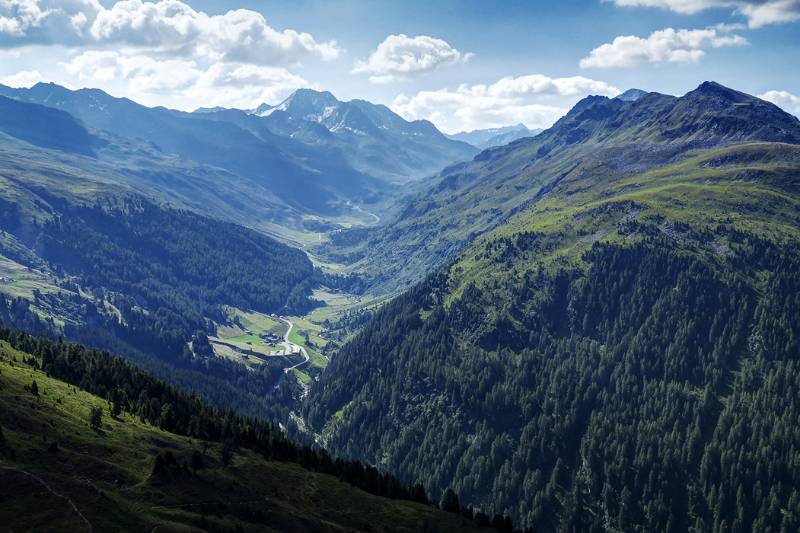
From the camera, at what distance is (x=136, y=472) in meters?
121

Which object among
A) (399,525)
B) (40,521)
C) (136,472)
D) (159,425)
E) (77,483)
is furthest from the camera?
(159,425)

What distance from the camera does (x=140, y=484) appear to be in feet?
381

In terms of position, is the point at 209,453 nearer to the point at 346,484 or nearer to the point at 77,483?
the point at 346,484

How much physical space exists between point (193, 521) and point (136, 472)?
2050 centimetres

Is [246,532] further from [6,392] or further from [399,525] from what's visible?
[6,392]

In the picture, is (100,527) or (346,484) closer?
(100,527)

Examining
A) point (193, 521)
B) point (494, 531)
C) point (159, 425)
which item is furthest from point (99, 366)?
point (494, 531)

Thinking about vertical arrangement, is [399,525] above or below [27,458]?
below

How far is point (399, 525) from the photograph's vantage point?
13500 centimetres

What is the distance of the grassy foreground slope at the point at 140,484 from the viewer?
10006 cm

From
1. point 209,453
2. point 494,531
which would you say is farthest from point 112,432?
point 494,531

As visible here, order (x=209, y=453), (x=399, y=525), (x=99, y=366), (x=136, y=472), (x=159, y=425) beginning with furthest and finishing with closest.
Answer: (x=99, y=366), (x=159, y=425), (x=209, y=453), (x=399, y=525), (x=136, y=472)

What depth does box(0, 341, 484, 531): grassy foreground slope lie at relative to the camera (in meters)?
100

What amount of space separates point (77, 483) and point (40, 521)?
13.6 m
